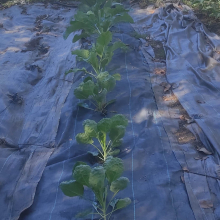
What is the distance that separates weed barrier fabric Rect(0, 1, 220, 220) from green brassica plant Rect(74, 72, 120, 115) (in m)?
0.09

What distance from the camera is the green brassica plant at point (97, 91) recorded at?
276 cm

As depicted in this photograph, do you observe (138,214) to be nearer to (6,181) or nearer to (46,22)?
(6,181)

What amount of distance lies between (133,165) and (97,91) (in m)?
0.88

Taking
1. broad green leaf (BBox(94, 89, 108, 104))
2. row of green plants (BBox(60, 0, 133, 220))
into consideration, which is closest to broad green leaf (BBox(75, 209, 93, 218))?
row of green plants (BBox(60, 0, 133, 220))

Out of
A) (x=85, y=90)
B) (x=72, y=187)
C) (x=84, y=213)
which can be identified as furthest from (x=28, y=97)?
(x=84, y=213)

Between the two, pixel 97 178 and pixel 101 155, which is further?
pixel 101 155

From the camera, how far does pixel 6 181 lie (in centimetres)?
226

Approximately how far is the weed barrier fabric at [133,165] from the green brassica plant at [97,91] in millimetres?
85

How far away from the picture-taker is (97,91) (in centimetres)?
278

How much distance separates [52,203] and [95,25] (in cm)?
321

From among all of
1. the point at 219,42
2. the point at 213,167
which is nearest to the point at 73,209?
the point at 213,167

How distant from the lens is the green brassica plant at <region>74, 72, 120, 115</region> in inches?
109

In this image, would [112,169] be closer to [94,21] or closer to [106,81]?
[106,81]

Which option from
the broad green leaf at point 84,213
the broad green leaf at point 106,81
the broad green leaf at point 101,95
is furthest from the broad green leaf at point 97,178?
the broad green leaf at point 106,81
